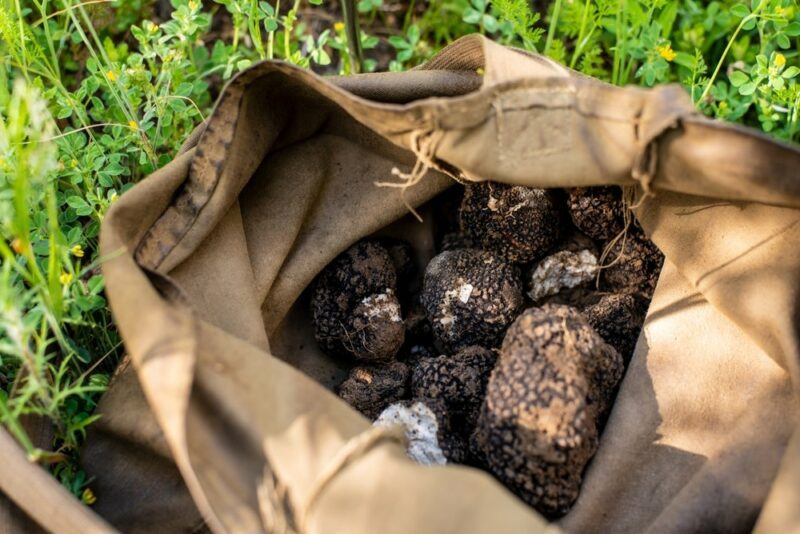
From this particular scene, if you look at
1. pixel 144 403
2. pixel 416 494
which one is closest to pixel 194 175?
pixel 144 403

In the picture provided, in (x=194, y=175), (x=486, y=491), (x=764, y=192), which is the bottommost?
(x=486, y=491)

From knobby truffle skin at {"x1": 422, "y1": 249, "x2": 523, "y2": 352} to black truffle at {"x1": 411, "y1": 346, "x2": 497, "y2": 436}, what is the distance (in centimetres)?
7

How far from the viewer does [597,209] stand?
1.88m

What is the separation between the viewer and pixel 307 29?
8.96 feet

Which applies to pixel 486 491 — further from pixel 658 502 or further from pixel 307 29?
pixel 307 29

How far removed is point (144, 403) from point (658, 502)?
1.15 metres

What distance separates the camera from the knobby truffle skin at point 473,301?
1.91 m

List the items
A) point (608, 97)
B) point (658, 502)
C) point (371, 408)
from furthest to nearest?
1. point (371, 408)
2. point (658, 502)
3. point (608, 97)

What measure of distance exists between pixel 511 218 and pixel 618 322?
0.37m

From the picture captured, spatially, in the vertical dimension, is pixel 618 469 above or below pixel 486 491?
below

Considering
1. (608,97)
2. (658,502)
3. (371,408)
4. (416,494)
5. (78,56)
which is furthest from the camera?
(78,56)

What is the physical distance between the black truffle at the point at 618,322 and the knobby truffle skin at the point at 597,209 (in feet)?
0.59

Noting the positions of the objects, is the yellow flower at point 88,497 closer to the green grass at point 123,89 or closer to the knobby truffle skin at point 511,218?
the green grass at point 123,89

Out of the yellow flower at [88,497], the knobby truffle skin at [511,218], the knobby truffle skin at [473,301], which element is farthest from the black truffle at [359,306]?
the yellow flower at [88,497]
